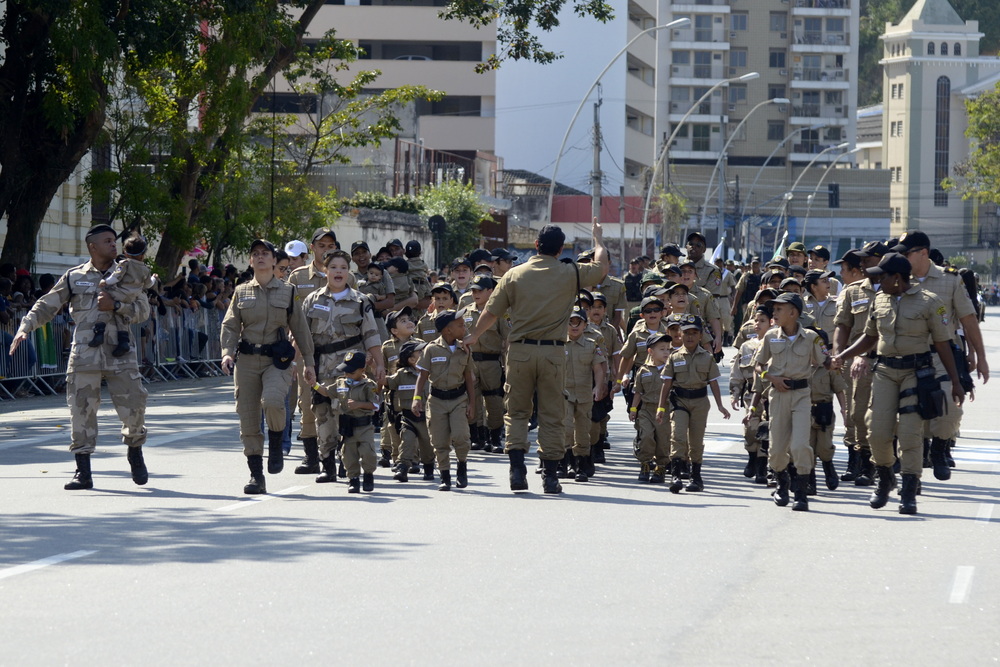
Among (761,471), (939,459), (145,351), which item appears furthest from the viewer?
(145,351)

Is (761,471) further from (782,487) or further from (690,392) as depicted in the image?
(782,487)

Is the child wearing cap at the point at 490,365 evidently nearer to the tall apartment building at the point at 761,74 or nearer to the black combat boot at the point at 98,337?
the black combat boot at the point at 98,337

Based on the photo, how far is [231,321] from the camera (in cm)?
1157

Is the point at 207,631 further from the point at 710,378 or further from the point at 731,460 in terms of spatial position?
the point at 731,460

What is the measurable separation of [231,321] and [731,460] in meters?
5.30

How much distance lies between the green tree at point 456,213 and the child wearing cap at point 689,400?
35261 millimetres

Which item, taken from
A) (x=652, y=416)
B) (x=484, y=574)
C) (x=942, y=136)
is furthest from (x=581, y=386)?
(x=942, y=136)

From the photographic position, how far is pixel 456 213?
4825 cm

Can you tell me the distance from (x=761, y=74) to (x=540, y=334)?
104571 mm

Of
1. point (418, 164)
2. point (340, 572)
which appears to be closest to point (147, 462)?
point (340, 572)

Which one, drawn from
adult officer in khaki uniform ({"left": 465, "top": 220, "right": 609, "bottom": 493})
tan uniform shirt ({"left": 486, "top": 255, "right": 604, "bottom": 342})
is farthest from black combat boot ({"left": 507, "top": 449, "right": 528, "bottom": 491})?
tan uniform shirt ({"left": 486, "top": 255, "right": 604, "bottom": 342})

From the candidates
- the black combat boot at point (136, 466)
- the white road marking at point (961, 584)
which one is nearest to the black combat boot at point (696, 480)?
the white road marking at point (961, 584)

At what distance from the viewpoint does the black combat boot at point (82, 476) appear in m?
11.6

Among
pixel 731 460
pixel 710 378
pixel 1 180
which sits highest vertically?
pixel 1 180
